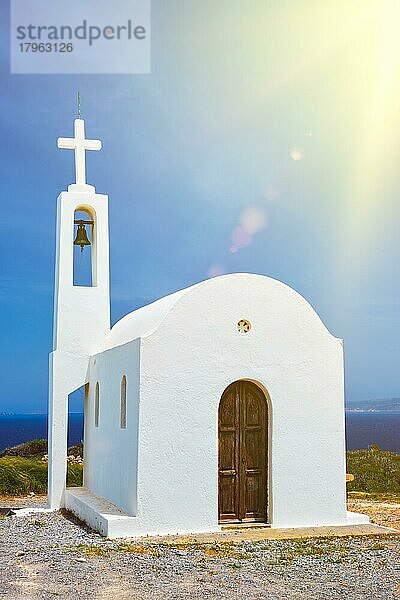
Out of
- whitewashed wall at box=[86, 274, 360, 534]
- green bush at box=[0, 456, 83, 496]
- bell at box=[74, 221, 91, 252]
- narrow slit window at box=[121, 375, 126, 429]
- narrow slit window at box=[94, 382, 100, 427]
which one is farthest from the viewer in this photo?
green bush at box=[0, 456, 83, 496]

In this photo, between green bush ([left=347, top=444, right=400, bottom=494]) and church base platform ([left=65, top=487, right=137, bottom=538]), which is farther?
green bush ([left=347, top=444, right=400, bottom=494])

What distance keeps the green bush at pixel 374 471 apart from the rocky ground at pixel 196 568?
33.6ft

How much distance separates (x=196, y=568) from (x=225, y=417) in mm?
3957

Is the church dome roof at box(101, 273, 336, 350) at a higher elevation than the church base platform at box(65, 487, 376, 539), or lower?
higher

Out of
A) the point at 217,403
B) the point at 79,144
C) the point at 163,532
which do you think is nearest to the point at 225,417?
the point at 217,403

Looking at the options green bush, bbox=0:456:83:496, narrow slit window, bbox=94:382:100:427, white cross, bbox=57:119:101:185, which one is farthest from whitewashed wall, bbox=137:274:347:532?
green bush, bbox=0:456:83:496

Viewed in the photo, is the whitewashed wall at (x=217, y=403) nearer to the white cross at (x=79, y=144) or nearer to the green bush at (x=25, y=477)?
the white cross at (x=79, y=144)

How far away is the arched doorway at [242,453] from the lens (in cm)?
1448

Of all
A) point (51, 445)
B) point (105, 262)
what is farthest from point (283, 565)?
point (105, 262)

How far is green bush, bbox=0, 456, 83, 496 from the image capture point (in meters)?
22.9

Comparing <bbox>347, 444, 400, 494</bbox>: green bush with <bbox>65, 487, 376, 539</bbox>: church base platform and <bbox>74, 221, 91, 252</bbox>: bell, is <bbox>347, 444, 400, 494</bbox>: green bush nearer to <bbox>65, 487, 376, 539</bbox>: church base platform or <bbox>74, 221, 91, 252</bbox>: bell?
<bbox>65, 487, 376, 539</bbox>: church base platform

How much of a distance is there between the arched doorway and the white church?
0.02 meters

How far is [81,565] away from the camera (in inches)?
434

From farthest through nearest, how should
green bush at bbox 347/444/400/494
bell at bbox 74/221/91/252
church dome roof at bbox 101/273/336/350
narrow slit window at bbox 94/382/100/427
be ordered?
green bush at bbox 347/444/400/494 < bell at bbox 74/221/91/252 < narrow slit window at bbox 94/382/100/427 < church dome roof at bbox 101/273/336/350
